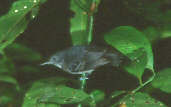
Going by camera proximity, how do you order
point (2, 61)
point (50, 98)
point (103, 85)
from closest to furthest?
1. point (50, 98)
2. point (103, 85)
3. point (2, 61)

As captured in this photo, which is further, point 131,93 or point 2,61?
point 2,61

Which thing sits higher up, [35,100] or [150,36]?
[150,36]

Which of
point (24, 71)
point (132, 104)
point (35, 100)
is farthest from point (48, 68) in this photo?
point (132, 104)

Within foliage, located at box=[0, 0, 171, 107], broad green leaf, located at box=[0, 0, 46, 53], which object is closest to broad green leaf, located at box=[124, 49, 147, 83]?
foliage, located at box=[0, 0, 171, 107]

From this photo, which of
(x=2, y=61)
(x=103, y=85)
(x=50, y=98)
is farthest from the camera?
(x=2, y=61)

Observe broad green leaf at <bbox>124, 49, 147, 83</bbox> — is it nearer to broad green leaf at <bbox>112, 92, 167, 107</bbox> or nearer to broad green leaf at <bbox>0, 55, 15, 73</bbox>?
broad green leaf at <bbox>112, 92, 167, 107</bbox>

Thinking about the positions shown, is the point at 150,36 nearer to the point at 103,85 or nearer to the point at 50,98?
the point at 103,85

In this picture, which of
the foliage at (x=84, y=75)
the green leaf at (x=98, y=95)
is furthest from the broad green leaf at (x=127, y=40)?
the green leaf at (x=98, y=95)

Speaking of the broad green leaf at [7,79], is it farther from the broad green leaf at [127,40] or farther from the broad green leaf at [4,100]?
the broad green leaf at [127,40]

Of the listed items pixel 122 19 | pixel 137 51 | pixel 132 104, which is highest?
pixel 122 19
